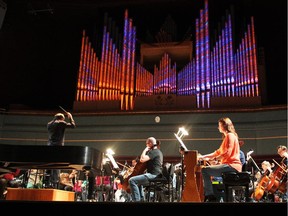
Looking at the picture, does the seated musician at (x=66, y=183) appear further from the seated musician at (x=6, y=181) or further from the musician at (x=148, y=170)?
the musician at (x=148, y=170)

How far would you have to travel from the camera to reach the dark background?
12156 millimetres

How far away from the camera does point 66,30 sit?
1327 centimetres

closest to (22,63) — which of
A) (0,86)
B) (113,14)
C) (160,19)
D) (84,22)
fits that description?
(0,86)

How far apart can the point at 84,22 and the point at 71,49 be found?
1148 mm

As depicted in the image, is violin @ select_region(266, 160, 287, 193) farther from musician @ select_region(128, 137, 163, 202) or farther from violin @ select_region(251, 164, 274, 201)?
musician @ select_region(128, 137, 163, 202)

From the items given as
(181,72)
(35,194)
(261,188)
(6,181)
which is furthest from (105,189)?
(181,72)

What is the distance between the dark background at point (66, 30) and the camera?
1216 cm

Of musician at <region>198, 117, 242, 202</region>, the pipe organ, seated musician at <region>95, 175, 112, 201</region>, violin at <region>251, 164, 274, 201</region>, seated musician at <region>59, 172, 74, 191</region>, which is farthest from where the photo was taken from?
the pipe organ

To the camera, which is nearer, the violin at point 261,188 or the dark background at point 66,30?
the violin at point 261,188

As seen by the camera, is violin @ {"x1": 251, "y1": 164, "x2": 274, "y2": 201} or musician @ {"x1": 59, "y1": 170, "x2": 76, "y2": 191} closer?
violin @ {"x1": 251, "y1": 164, "x2": 274, "y2": 201}
